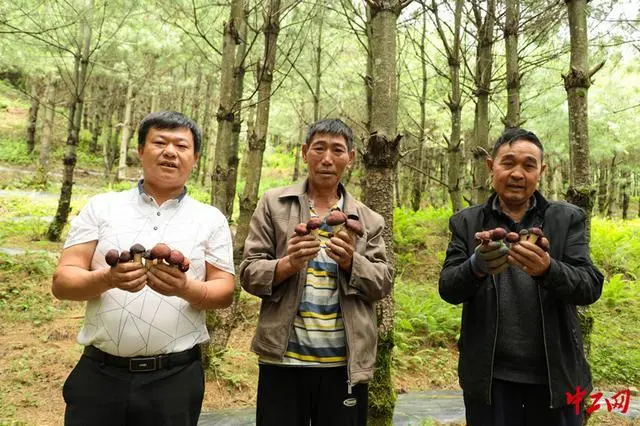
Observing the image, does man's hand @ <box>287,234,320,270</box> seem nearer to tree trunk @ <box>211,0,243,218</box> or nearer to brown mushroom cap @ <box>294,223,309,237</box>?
brown mushroom cap @ <box>294,223,309,237</box>

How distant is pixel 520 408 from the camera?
225 centimetres

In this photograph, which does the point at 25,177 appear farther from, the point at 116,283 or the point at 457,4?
the point at 116,283

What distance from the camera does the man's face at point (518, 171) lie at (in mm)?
2342

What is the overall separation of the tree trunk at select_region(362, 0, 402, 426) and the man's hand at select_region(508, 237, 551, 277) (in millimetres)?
1439

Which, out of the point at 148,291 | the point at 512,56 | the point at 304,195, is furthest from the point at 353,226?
the point at 512,56

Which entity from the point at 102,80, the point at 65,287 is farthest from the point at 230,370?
the point at 102,80

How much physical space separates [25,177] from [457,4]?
2110 centimetres

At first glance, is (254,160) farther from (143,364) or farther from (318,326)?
(143,364)

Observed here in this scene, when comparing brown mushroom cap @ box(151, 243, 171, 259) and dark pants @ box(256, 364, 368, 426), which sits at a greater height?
brown mushroom cap @ box(151, 243, 171, 259)

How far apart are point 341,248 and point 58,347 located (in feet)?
17.1

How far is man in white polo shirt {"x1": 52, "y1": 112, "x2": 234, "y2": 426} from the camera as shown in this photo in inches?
78.2

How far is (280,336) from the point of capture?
→ 91.6 inches

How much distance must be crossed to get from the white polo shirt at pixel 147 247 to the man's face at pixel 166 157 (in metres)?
0.10

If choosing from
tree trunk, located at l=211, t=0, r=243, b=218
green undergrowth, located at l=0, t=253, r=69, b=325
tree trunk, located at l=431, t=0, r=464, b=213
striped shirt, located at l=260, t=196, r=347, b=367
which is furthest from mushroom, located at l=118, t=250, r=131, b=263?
tree trunk, located at l=431, t=0, r=464, b=213
